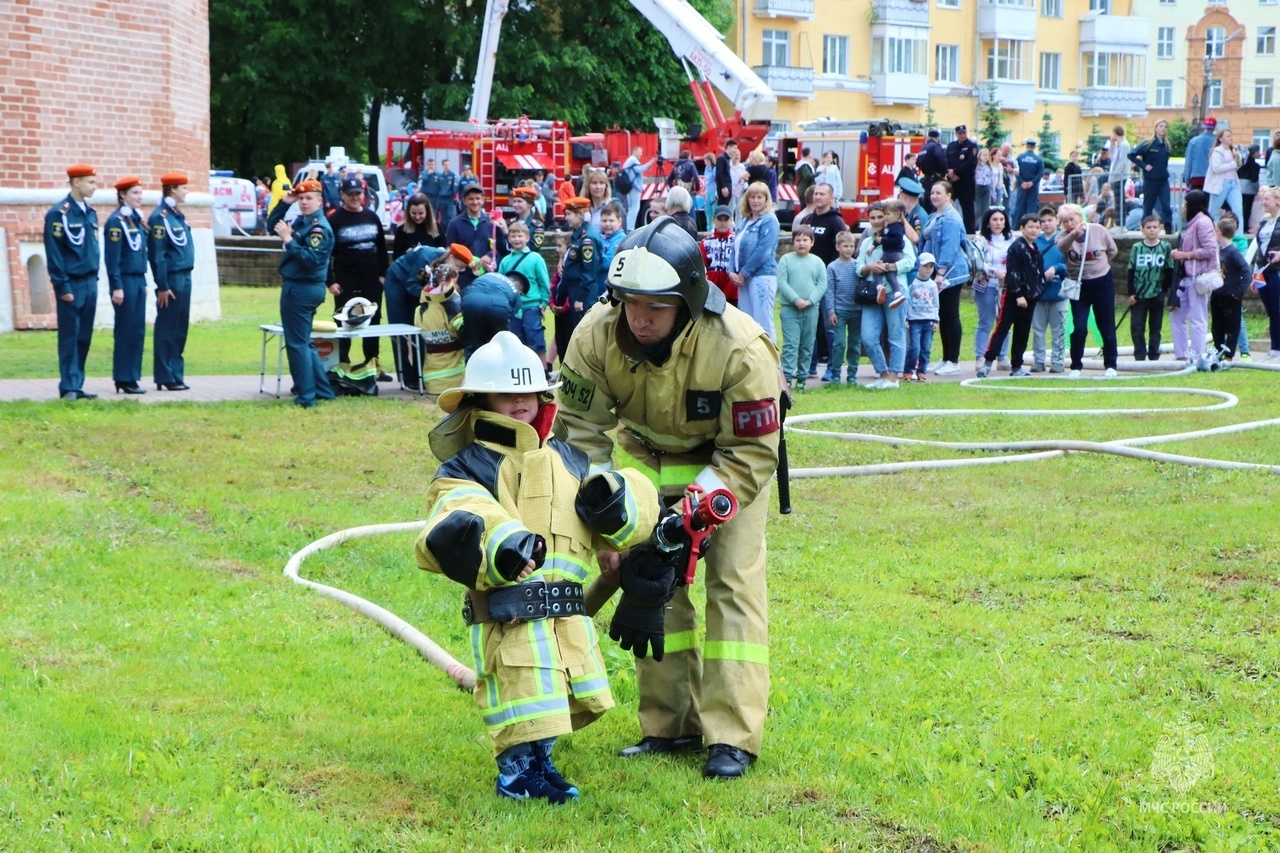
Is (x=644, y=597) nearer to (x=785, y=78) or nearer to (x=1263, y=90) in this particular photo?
(x=785, y=78)

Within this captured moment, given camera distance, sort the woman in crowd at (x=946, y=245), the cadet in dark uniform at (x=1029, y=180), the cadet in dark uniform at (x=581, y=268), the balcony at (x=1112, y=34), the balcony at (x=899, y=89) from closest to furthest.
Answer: the cadet in dark uniform at (x=581, y=268), the woman in crowd at (x=946, y=245), the cadet in dark uniform at (x=1029, y=180), the balcony at (x=899, y=89), the balcony at (x=1112, y=34)

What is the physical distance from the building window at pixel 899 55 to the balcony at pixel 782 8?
420 cm

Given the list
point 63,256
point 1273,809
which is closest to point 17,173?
point 63,256

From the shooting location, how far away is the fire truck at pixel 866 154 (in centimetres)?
3052

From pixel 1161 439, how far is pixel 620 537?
24.9 feet

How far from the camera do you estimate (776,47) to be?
189 ft

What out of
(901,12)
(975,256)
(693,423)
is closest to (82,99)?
(975,256)

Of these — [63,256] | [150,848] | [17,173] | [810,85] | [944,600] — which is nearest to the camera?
[150,848]

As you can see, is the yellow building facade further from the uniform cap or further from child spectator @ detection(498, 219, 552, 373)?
child spectator @ detection(498, 219, 552, 373)

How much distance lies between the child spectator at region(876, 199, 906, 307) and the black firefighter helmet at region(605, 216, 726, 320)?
9721 millimetres

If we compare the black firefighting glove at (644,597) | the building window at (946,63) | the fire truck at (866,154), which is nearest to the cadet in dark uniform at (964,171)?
the fire truck at (866,154)

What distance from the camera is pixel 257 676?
5.61 meters

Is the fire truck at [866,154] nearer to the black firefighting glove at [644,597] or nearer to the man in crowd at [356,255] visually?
the man in crowd at [356,255]

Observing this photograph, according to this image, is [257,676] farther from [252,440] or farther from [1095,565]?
[252,440]
